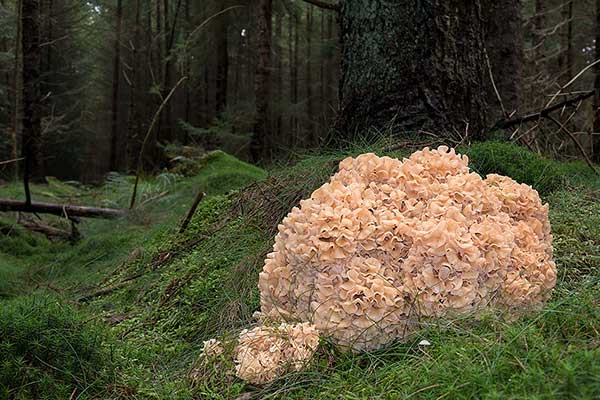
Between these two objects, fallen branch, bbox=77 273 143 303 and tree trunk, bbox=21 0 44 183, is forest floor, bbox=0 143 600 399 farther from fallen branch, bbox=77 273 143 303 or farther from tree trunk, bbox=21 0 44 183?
tree trunk, bbox=21 0 44 183

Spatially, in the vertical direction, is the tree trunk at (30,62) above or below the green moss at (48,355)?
above

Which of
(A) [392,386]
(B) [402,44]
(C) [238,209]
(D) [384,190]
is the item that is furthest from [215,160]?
(A) [392,386]

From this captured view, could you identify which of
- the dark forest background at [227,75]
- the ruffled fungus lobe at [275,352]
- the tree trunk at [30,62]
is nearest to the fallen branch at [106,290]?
the dark forest background at [227,75]

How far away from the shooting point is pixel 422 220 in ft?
9.18

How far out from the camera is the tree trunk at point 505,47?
21.5 ft

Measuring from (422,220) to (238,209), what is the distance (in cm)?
236

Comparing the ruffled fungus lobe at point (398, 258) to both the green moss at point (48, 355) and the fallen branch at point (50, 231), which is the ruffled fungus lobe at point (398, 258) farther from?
the fallen branch at point (50, 231)

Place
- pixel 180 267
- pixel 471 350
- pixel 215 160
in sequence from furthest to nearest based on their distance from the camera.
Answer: pixel 215 160, pixel 180 267, pixel 471 350

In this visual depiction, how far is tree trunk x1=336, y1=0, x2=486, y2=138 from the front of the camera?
4.54 m

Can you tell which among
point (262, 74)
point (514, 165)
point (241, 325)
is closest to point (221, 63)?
point (262, 74)

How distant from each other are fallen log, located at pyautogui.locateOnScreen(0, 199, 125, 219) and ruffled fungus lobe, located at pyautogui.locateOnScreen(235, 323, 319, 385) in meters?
5.58

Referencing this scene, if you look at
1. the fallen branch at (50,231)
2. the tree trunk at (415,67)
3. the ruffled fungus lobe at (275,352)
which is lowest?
the fallen branch at (50,231)

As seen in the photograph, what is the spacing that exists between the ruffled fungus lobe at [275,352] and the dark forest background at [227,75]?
2.31 meters

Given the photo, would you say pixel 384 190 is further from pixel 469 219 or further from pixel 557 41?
pixel 557 41
